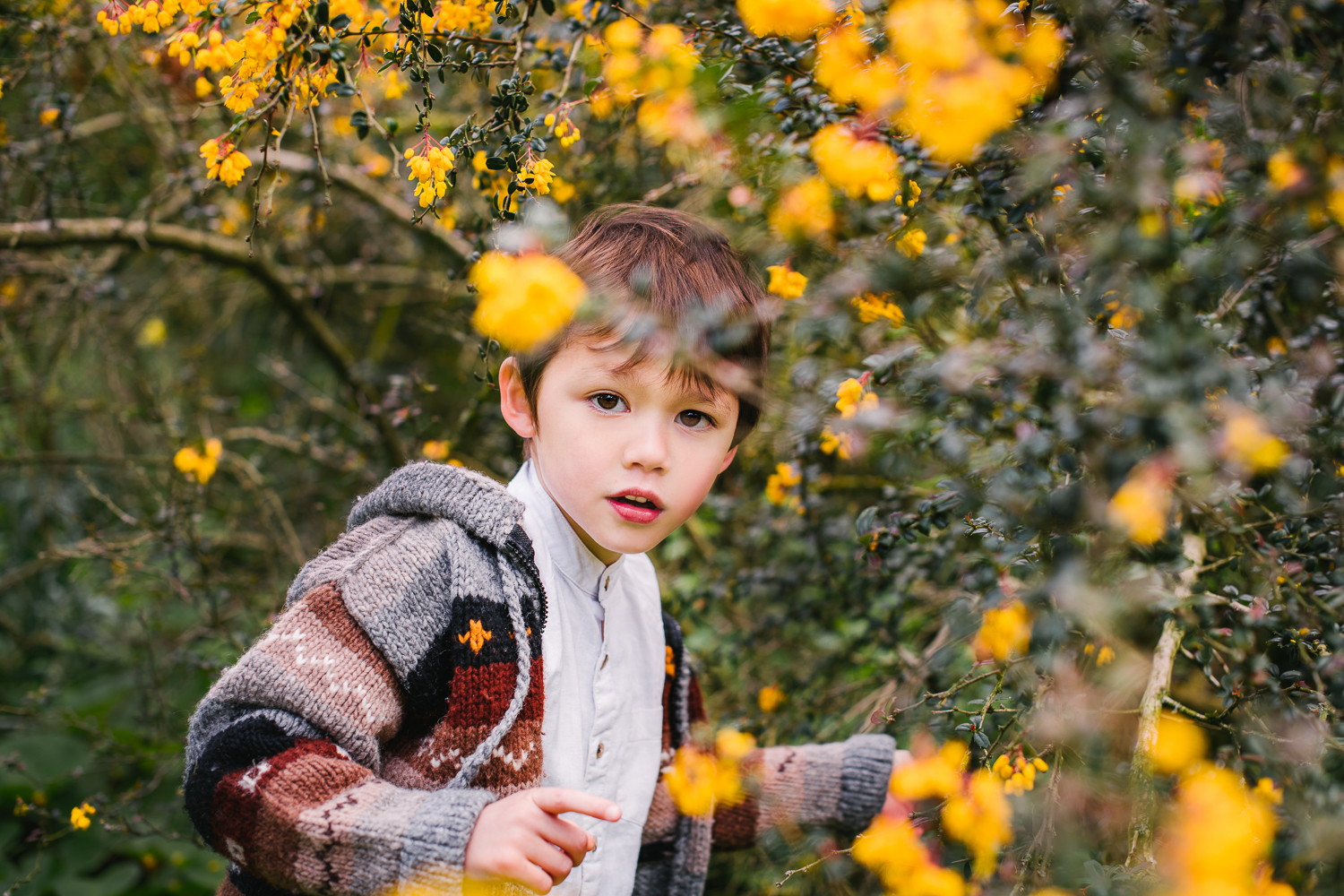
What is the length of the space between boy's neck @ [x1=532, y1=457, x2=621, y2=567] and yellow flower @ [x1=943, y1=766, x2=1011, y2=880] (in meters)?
0.68

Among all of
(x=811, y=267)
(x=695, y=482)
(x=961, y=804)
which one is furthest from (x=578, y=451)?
(x=961, y=804)

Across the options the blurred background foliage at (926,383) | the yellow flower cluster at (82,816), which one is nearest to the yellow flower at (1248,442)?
the blurred background foliage at (926,383)

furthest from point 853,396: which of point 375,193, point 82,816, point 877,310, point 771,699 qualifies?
point 375,193

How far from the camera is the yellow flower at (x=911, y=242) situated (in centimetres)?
107

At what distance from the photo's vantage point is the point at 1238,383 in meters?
0.65

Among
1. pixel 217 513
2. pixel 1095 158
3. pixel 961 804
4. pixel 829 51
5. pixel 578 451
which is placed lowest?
pixel 217 513

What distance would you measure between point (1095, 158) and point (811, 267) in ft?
2.18

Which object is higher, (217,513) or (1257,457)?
(1257,457)

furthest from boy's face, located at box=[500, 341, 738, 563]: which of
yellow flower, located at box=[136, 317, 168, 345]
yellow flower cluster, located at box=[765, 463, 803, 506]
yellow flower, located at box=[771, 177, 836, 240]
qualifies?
yellow flower, located at box=[136, 317, 168, 345]

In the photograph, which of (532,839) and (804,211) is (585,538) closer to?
(532,839)

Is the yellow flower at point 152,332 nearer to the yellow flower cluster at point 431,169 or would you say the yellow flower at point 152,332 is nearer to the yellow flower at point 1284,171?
the yellow flower cluster at point 431,169

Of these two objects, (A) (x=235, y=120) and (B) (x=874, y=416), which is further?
(A) (x=235, y=120)

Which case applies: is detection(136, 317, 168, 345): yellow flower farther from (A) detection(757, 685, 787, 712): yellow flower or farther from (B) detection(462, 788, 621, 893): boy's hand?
(B) detection(462, 788, 621, 893): boy's hand

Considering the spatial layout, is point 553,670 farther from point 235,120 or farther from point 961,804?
point 235,120
